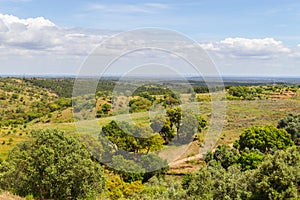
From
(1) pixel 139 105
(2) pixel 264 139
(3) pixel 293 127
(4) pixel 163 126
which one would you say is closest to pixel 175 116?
(4) pixel 163 126

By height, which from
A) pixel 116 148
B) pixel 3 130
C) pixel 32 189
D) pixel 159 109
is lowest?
pixel 3 130

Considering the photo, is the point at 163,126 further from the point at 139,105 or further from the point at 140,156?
the point at 140,156

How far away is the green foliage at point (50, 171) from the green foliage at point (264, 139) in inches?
972

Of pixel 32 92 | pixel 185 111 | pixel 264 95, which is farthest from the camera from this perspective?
pixel 32 92

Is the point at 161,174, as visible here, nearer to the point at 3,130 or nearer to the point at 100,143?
the point at 100,143

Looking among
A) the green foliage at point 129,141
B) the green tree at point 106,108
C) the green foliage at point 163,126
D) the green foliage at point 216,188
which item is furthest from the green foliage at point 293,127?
the green tree at point 106,108

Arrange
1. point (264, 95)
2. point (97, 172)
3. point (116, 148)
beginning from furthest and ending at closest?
point (264, 95) < point (116, 148) < point (97, 172)

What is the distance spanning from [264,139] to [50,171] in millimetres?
27902

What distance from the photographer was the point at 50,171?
14422mm

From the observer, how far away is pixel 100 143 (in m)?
29.8

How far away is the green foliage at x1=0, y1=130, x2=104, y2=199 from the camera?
14414 millimetres

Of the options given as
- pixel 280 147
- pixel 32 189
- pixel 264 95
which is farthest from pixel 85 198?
pixel 264 95

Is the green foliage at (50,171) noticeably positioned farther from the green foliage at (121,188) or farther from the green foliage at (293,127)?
the green foliage at (293,127)

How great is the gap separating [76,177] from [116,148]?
55.2 ft
